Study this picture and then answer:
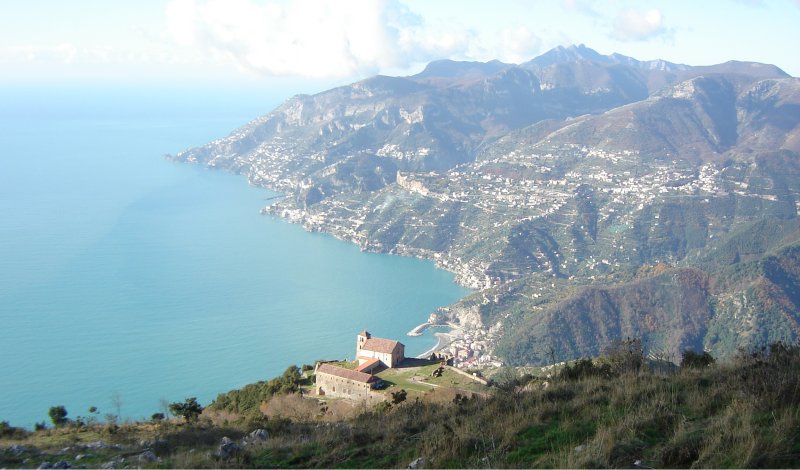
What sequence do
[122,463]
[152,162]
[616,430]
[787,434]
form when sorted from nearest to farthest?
[787,434], [616,430], [122,463], [152,162]

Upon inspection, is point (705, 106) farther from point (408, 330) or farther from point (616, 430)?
point (616, 430)

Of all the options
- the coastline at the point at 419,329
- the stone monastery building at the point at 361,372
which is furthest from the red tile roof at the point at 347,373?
the coastline at the point at 419,329

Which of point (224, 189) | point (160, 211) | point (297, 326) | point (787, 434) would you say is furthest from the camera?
point (224, 189)

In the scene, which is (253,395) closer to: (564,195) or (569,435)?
(569,435)

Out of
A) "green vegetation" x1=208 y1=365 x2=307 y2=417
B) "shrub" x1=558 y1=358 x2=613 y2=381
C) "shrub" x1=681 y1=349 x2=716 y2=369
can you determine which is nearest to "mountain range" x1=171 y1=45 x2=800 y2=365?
"shrub" x1=681 y1=349 x2=716 y2=369

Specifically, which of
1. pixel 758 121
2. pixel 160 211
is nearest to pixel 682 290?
pixel 160 211

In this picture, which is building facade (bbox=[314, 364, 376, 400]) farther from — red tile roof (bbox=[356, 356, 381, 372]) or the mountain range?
the mountain range

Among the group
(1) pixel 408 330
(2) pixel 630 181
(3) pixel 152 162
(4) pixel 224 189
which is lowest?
(1) pixel 408 330
